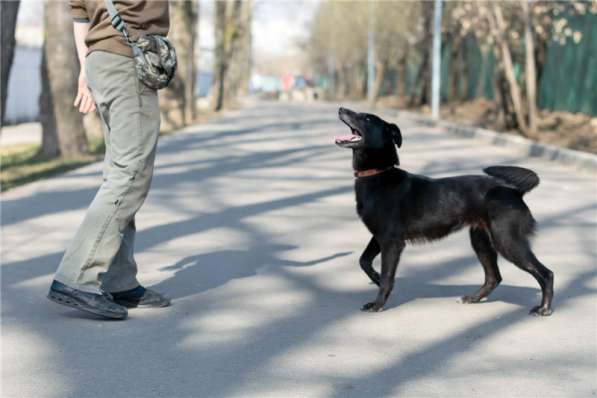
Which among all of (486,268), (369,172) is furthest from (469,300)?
(369,172)

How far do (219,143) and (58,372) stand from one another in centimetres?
1554

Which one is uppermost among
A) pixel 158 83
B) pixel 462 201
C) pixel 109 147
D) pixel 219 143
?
pixel 158 83

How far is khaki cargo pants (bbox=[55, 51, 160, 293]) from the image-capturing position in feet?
17.1

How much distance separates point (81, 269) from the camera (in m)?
5.21

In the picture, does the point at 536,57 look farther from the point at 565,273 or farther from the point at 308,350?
the point at 308,350

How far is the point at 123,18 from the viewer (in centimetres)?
523

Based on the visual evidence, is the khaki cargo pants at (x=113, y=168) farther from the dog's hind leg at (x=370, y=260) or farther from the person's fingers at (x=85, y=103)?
the dog's hind leg at (x=370, y=260)

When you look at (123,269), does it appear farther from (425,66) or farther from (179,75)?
(425,66)

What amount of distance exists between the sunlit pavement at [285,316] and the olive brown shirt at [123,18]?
1.45 metres

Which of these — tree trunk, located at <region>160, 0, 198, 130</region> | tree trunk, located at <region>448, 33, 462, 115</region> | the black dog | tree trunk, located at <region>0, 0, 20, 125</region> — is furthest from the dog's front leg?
tree trunk, located at <region>448, 33, 462, 115</region>

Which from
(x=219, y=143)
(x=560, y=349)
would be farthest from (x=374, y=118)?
(x=219, y=143)

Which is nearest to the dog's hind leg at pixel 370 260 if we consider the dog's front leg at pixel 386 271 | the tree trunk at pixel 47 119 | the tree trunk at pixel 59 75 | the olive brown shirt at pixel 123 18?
the dog's front leg at pixel 386 271

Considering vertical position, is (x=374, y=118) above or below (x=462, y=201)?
above

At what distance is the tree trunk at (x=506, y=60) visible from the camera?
67.7ft
